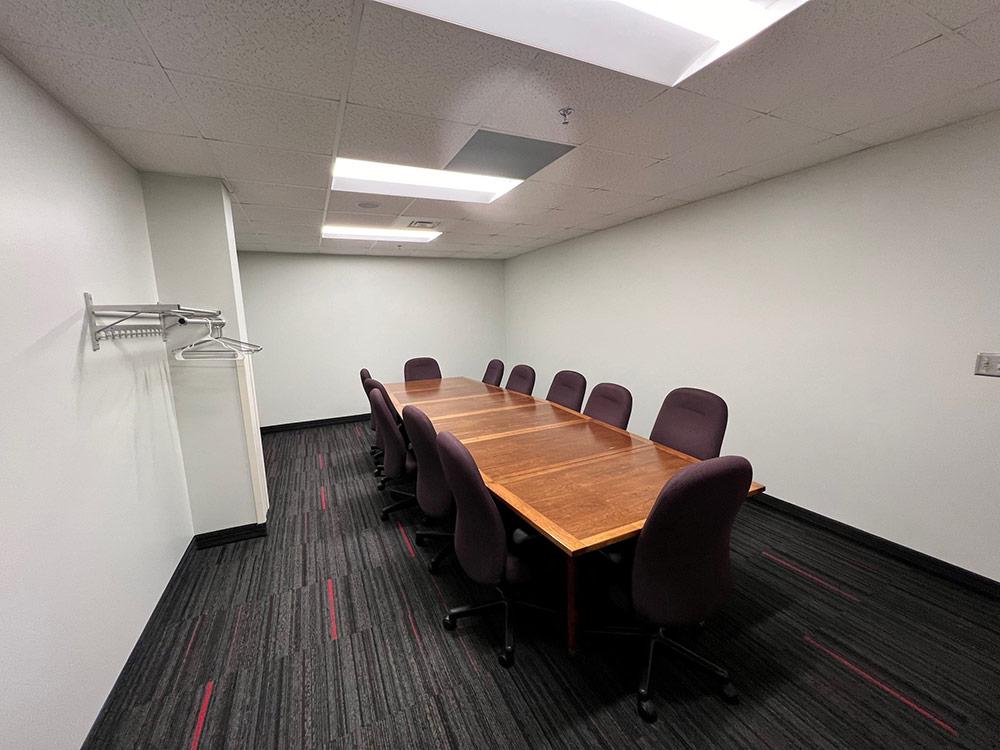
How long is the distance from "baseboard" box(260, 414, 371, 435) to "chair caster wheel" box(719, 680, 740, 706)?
5.14 metres

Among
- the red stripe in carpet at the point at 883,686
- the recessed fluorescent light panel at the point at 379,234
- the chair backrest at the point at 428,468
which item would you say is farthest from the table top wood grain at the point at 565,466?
the recessed fluorescent light panel at the point at 379,234

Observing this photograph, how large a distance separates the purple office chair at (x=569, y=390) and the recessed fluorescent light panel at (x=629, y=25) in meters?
2.31

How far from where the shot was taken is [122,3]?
3.51ft

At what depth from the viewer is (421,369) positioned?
4891mm

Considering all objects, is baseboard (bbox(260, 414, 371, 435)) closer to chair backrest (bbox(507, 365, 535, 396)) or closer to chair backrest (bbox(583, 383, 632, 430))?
chair backrest (bbox(507, 365, 535, 396))

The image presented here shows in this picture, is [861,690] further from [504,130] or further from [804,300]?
[504,130]

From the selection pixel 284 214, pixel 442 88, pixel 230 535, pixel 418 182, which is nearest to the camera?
pixel 442 88

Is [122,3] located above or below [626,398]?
above

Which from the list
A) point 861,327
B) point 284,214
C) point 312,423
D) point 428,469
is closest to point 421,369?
point 312,423

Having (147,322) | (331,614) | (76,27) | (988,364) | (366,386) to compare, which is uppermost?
(76,27)

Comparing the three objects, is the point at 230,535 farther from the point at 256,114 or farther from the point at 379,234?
the point at 379,234

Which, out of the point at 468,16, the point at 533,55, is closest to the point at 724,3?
the point at 533,55

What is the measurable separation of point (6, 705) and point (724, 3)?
3006mm

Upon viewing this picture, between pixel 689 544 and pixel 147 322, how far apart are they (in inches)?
113
